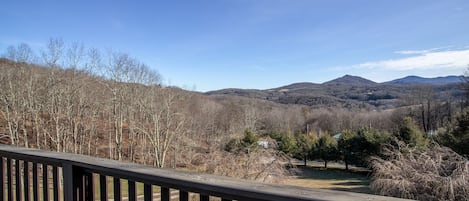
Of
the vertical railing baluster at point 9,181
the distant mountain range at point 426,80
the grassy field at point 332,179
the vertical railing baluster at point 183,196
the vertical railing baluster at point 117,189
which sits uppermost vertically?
the distant mountain range at point 426,80

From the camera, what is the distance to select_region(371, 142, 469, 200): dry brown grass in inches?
396

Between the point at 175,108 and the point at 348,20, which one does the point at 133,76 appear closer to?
the point at 175,108

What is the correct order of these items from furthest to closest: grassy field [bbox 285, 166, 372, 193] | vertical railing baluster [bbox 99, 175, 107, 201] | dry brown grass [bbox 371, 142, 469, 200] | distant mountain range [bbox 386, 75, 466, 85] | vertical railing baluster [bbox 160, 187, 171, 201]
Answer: distant mountain range [bbox 386, 75, 466, 85] < grassy field [bbox 285, 166, 372, 193] < dry brown grass [bbox 371, 142, 469, 200] < vertical railing baluster [bbox 99, 175, 107, 201] < vertical railing baluster [bbox 160, 187, 171, 201]

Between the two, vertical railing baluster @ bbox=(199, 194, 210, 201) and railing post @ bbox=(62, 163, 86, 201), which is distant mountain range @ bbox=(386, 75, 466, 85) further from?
vertical railing baluster @ bbox=(199, 194, 210, 201)

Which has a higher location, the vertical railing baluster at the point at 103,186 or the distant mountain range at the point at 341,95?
the distant mountain range at the point at 341,95

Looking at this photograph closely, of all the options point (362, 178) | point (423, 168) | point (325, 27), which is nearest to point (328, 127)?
point (362, 178)

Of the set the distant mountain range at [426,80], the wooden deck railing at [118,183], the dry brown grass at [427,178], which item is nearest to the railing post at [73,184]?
the wooden deck railing at [118,183]

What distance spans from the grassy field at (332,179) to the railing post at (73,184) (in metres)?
20.4

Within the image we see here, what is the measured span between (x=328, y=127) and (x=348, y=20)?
49.9 m

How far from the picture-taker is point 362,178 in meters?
27.2

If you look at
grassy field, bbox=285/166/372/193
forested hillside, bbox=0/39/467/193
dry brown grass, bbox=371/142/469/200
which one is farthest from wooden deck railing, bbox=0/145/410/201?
grassy field, bbox=285/166/372/193

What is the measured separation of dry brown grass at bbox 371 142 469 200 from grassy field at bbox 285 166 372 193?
375 inches

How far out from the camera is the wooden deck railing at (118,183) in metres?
1.05

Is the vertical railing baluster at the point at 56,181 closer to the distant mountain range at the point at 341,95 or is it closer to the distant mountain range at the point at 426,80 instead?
the distant mountain range at the point at 341,95
